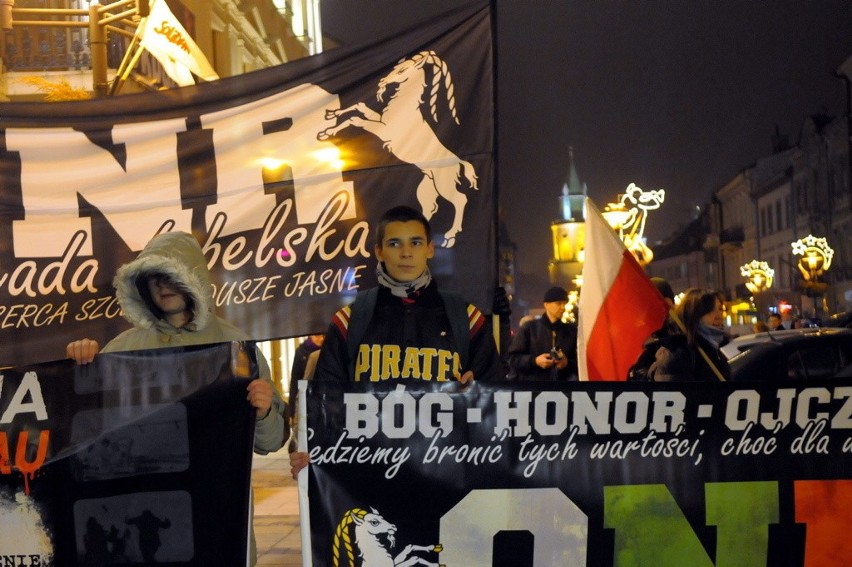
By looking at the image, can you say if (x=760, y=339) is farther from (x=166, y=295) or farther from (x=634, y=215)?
(x=634, y=215)

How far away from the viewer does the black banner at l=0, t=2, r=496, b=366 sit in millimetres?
4992

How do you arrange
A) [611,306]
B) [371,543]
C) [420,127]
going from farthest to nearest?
[611,306] < [420,127] < [371,543]

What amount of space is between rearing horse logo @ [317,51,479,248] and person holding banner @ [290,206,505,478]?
634 millimetres

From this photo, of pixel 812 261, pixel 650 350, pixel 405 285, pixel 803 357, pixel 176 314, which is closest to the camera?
pixel 176 314

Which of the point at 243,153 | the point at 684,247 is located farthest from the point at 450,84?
the point at 684,247

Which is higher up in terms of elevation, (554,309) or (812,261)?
(812,261)

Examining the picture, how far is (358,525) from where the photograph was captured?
13.0 ft

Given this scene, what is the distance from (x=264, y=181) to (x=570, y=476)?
6.76 feet

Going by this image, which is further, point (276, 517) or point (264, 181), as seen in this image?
point (276, 517)

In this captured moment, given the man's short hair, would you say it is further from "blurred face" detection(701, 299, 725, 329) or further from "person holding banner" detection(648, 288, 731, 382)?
"blurred face" detection(701, 299, 725, 329)

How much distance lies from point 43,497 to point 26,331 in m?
1.18

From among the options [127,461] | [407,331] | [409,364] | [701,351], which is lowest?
[127,461]

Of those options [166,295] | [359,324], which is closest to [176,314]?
[166,295]

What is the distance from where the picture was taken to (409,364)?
4242 millimetres
